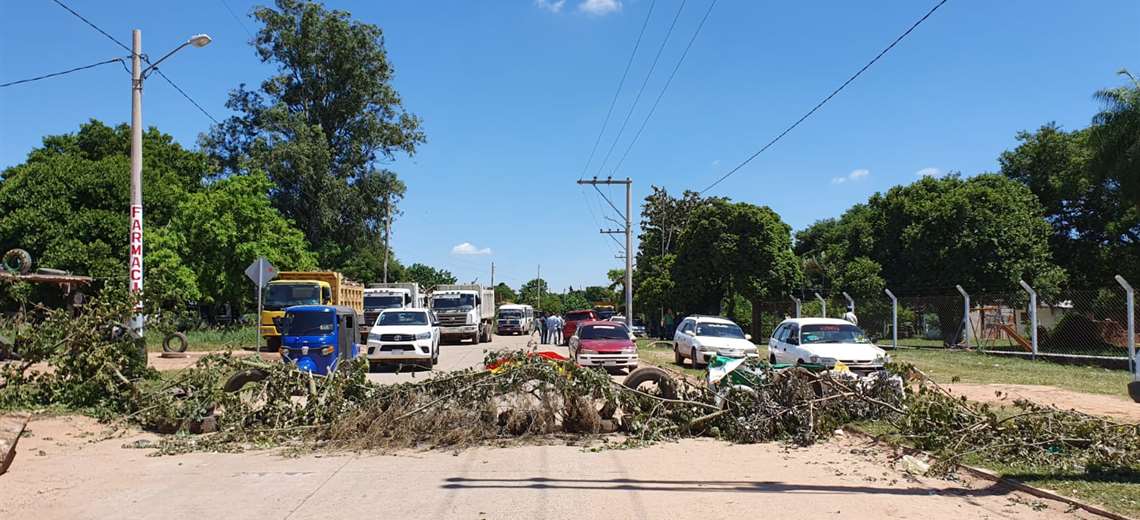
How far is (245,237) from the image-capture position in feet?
125

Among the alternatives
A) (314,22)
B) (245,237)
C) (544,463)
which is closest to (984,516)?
(544,463)

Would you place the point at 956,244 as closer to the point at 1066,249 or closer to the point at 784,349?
the point at 1066,249

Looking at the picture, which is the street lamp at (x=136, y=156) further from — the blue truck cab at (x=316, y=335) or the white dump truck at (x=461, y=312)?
the white dump truck at (x=461, y=312)

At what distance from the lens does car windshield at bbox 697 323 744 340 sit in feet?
77.8

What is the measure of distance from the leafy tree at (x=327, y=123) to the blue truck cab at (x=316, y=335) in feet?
97.6

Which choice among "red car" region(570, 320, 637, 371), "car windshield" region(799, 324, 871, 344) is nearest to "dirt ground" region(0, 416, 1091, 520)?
"car windshield" region(799, 324, 871, 344)

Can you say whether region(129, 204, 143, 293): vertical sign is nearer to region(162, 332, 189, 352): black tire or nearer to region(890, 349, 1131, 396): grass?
region(162, 332, 189, 352): black tire

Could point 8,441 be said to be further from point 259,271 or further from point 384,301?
point 384,301

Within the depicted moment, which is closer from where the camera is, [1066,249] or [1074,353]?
[1074,353]

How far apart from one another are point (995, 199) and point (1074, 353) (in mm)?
14556

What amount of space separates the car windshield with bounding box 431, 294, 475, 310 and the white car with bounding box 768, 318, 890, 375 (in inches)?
905

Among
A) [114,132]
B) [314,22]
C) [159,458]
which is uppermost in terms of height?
[314,22]

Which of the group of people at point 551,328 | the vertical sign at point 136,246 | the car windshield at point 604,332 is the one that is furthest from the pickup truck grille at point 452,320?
the vertical sign at point 136,246

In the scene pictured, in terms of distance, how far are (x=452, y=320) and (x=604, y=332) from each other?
18333mm
